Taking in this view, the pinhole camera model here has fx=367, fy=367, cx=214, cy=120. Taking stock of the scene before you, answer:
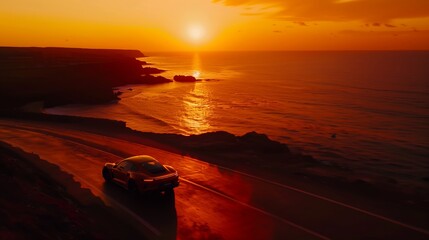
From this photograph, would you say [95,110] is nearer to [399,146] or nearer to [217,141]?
[217,141]

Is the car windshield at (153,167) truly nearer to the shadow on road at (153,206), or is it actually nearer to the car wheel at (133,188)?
the car wheel at (133,188)

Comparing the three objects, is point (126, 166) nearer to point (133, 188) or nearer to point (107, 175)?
point (133, 188)

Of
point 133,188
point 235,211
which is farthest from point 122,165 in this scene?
point 235,211

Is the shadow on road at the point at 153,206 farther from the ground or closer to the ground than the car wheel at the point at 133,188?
closer to the ground

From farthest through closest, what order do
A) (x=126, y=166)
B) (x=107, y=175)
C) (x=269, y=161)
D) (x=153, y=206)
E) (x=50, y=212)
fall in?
(x=269, y=161) → (x=107, y=175) → (x=126, y=166) → (x=153, y=206) → (x=50, y=212)

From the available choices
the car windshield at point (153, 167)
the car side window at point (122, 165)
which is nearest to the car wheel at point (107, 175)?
the car side window at point (122, 165)

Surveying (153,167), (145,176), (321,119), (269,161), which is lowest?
(321,119)

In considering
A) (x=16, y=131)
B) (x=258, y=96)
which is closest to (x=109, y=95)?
(x=258, y=96)
